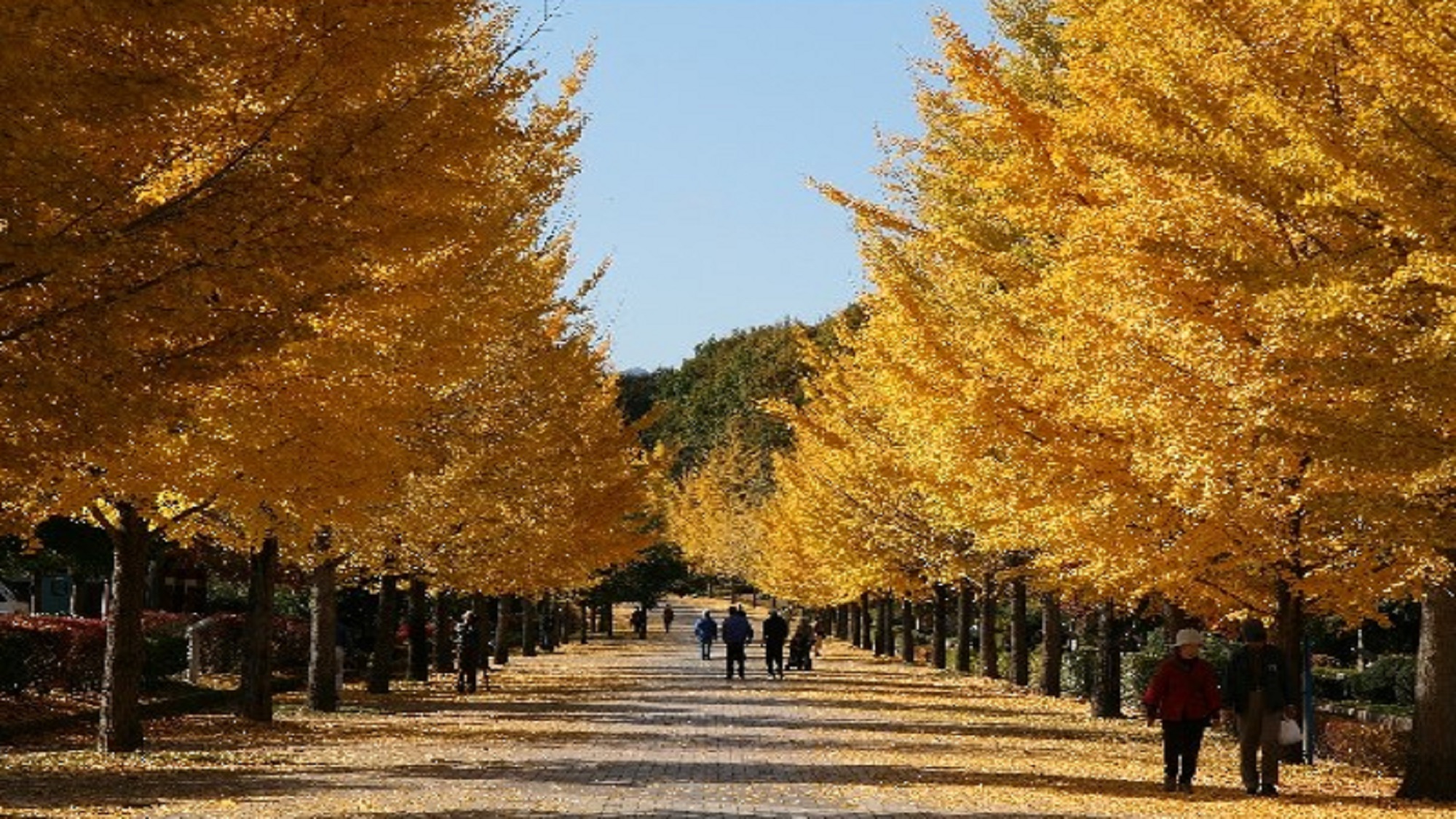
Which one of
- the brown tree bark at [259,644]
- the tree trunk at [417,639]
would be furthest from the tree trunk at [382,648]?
the brown tree bark at [259,644]

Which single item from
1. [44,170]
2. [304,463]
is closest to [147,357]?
[44,170]

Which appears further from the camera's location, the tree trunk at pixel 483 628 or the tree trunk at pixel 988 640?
the tree trunk at pixel 988 640

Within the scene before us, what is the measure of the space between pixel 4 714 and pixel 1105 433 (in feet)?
44.2

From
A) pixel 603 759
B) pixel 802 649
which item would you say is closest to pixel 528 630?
pixel 802 649

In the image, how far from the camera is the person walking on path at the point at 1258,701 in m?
17.5

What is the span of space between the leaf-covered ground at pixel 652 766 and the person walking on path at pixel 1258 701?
1.35 ft

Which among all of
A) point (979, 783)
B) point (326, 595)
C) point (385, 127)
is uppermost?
point (385, 127)

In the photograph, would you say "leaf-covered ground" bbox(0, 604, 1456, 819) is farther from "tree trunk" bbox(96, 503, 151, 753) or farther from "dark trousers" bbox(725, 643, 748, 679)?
"dark trousers" bbox(725, 643, 748, 679)

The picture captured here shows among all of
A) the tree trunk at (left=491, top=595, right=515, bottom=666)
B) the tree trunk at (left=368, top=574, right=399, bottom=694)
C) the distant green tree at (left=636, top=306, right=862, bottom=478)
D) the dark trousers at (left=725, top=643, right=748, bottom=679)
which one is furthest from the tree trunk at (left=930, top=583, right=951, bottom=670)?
the distant green tree at (left=636, top=306, right=862, bottom=478)

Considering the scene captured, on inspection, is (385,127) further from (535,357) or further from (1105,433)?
(535,357)

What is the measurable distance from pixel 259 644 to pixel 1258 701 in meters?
12.6

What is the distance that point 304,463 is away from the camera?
16234mm

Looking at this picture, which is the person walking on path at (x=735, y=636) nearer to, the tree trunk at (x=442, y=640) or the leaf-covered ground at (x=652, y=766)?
the tree trunk at (x=442, y=640)

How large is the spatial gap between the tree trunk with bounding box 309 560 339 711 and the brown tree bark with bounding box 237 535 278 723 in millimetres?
2957
